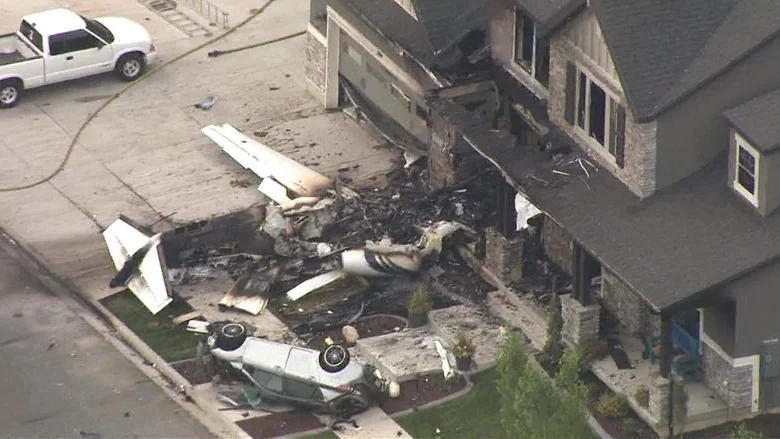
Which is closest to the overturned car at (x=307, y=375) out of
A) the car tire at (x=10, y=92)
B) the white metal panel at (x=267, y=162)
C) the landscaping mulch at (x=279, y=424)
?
the landscaping mulch at (x=279, y=424)

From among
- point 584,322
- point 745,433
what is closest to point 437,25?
point 584,322

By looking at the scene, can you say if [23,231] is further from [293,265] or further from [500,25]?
[500,25]

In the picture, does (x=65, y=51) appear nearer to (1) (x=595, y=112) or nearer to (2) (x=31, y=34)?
(2) (x=31, y=34)

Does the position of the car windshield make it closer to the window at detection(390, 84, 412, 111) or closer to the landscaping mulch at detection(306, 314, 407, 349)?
the window at detection(390, 84, 412, 111)

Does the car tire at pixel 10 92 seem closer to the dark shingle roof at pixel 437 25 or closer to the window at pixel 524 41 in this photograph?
the dark shingle roof at pixel 437 25

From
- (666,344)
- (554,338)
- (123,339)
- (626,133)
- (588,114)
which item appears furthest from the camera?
(123,339)

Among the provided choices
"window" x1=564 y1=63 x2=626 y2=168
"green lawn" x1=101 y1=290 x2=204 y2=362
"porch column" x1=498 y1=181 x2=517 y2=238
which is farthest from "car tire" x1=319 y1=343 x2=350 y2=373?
"window" x1=564 y1=63 x2=626 y2=168

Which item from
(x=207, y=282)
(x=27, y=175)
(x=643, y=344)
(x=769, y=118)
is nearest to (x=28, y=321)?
(x=207, y=282)
